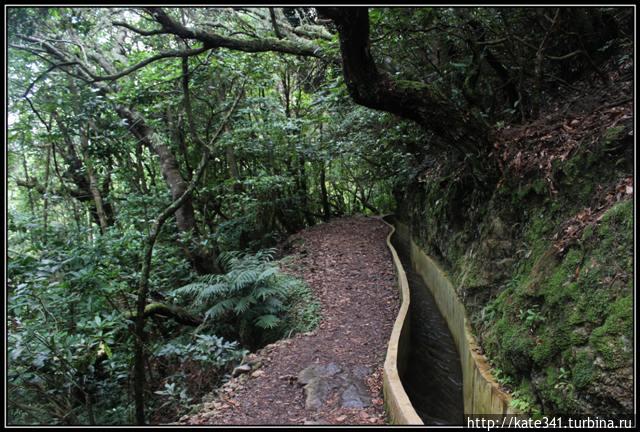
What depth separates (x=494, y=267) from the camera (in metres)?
5.48

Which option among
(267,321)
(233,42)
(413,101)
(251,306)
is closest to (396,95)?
(413,101)

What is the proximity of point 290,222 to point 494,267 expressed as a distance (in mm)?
10775

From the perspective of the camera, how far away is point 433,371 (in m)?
5.85

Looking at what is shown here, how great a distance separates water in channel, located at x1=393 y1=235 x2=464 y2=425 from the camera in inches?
194

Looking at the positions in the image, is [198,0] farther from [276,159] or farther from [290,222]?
[290,222]

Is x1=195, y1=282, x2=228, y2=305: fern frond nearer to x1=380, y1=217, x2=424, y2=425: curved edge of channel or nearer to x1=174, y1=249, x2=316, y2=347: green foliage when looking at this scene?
x1=174, y1=249, x2=316, y2=347: green foliage

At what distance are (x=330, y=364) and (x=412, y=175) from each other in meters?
7.06

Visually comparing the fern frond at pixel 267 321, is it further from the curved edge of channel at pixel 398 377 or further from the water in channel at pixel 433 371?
the water in channel at pixel 433 371

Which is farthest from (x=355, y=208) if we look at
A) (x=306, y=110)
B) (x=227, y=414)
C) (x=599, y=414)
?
(x=599, y=414)

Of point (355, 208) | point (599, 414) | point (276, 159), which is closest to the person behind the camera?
point (599, 414)

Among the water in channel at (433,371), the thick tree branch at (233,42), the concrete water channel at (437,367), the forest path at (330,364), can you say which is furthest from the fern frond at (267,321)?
the thick tree branch at (233,42)

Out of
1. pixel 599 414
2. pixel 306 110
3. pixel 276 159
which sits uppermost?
pixel 306 110

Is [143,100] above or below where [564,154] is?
above

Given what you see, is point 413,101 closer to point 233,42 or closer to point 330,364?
point 233,42
